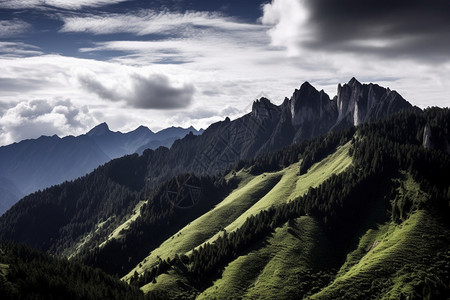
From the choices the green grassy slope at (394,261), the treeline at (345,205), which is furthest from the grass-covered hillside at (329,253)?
the treeline at (345,205)

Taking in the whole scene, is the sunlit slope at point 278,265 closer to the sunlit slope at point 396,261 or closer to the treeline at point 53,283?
the sunlit slope at point 396,261

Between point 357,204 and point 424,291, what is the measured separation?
6601 cm

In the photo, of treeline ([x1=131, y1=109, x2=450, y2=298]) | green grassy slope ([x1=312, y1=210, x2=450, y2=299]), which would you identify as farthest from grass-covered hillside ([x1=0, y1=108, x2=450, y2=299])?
treeline ([x1=131, y1=109, x2=450, y2=298])

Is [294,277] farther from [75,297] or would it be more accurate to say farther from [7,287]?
[7,287]

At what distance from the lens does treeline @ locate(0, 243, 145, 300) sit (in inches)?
4161

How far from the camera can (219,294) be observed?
120438 mm

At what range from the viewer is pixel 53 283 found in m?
117

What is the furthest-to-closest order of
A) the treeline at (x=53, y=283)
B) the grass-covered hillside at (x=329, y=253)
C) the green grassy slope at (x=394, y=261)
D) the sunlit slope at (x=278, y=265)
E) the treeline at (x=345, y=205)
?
the treeline at (x=345, y=205), the sunlit slope at (x=278, y=265), the grass-covered hillside at (x=329, y=253), the green grassy slope at (x=394, y=261), the treeline at (x=53, y=283)

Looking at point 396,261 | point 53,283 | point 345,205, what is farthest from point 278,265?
point 53,283

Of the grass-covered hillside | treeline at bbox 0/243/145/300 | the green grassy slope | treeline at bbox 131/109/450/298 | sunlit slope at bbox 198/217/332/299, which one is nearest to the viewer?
treeline at bbox 0/243/145/300

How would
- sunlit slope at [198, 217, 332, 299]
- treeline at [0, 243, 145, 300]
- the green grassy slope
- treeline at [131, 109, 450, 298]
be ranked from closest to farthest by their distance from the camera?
1. treeline at [0, 243, 145, 300]
2. the green grassy slope
3. sunlit slope at [198, 217, 332, 299]
4. treeline at [131, 109, 450, 298]

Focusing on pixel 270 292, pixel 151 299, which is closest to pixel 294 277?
pixel 270 292

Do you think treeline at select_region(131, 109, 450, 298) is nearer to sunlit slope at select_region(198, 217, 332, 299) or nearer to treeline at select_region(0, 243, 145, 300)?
sunlit slope at select_region(198, 217, 332, 299)

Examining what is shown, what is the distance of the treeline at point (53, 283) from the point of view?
347 ft
